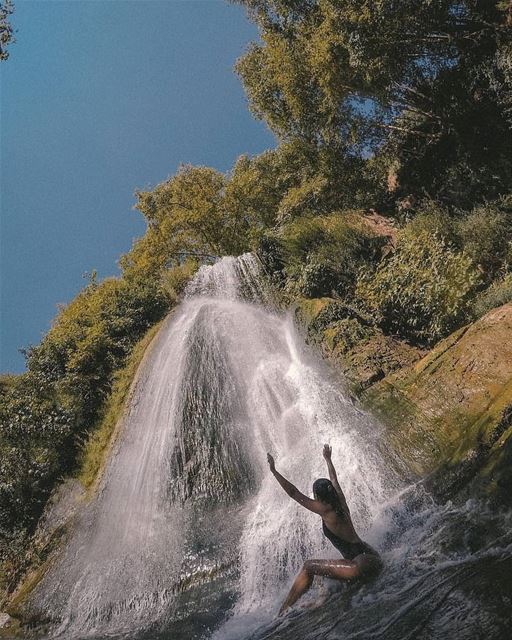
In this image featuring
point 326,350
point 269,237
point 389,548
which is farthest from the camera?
point 269,237

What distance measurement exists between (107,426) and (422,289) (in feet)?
29.5

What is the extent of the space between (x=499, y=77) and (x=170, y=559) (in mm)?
15307

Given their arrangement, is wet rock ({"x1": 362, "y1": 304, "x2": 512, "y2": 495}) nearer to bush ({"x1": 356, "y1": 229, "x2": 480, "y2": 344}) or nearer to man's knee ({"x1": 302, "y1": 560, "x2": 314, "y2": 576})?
bush ({"x1": 356, "y1": 229, "x2": 480, "y2": 344})

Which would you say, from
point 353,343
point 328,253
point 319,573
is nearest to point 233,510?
point 353,343

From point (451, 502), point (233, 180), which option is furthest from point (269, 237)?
point (451, 502)

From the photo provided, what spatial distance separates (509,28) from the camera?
14.5 metres

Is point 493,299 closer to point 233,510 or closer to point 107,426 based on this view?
point 233,510

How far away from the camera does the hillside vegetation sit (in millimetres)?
12445

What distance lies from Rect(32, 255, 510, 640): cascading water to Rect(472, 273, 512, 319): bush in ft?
10.2

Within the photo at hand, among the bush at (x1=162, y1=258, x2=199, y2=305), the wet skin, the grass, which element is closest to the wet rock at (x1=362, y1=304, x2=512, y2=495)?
the wet skin

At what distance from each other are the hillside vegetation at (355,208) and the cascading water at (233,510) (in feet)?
6.26

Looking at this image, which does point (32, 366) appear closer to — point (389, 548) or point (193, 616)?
point (193, 616)

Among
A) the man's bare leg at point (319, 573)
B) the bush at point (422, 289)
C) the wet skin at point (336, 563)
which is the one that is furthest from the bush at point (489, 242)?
the man's bare leg at point (319, 573)

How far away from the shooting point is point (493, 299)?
10.2 meters
